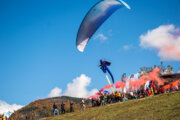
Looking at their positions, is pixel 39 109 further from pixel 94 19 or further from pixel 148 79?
pixel 94 19

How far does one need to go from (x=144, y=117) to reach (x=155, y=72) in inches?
1533

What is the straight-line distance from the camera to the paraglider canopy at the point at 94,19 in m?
23.6

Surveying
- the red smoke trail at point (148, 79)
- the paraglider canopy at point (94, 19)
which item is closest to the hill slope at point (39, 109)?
the red smoke trail at point (148, 79)

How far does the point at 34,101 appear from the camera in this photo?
5291 centimetres

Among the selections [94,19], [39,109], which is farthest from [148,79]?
[94,19]

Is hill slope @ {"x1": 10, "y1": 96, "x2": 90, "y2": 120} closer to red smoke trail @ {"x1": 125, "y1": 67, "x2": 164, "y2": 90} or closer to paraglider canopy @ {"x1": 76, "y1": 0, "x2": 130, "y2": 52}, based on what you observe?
red smoke trail @ {"x1": 125, "y1": 67, "x2": 164, "y2": 90}

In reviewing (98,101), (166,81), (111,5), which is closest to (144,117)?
(111,5)

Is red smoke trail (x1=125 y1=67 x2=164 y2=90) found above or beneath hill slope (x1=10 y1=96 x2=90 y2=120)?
above

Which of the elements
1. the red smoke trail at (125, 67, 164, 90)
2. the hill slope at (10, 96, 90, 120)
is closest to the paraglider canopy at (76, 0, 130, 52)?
the hill slope at (10, 96, 90, 120)

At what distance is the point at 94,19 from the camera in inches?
990

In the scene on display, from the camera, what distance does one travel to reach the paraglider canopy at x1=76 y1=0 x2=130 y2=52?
2363 cm

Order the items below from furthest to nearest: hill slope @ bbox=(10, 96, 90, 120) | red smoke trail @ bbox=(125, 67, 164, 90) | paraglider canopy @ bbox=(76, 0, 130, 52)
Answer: red smoke trail @ bbox=(125, 67, 164, 90), hill slope @ bbox=(10, 96, 90, 120), paraglider canopy @ bbox=(76, 0, 130, 52)

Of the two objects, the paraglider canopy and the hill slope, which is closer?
the paraglider canopy

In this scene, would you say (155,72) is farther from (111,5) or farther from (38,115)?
(111,5)
